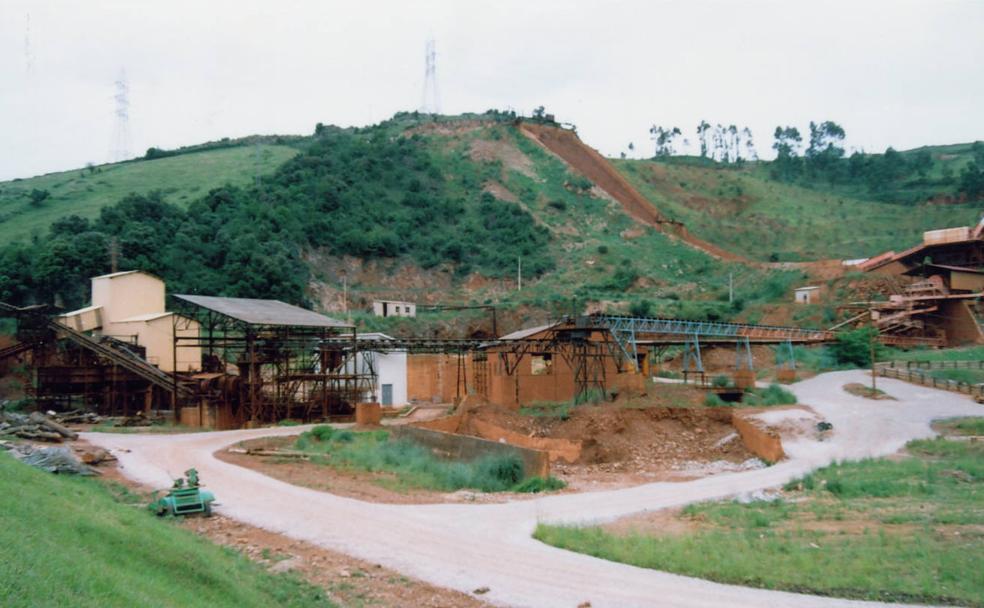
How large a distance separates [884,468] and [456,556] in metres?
14.1

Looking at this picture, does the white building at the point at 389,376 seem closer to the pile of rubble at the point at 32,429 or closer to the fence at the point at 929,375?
the pile of rubble at the point at 32,429

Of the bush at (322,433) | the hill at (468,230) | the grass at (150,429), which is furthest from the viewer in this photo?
the hill at (468,230)

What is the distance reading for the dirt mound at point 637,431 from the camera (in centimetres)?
2834

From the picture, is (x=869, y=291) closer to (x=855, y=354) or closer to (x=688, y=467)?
(x=855, y=354)

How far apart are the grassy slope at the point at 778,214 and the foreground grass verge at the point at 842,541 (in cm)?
7184

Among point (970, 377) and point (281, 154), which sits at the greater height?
point (281, 154)

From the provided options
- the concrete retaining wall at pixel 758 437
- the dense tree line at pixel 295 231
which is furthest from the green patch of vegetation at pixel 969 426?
the dense tree line at pixel 295 231

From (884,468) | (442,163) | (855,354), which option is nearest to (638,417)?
(884,468)

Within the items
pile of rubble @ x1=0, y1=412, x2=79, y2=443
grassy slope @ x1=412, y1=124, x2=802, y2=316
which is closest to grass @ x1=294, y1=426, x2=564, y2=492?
pile of rubble @ x1=0, y1=412, x2=79, y2=443

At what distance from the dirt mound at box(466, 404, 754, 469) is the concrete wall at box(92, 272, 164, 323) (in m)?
25.6

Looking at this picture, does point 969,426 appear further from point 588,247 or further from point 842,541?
point 588,247

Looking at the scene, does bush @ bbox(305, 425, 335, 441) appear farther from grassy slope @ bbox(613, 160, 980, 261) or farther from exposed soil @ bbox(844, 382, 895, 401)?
grassy slope @ bbox(613, 160, 980, 261)

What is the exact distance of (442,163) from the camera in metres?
93.6

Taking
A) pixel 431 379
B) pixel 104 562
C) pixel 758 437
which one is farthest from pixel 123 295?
pixel 104 562
